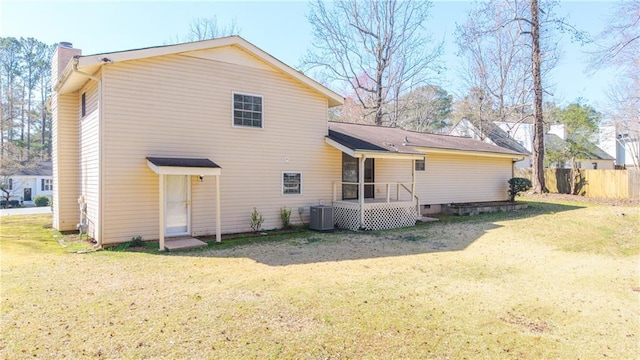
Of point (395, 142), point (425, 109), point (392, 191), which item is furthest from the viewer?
point (425, 109)

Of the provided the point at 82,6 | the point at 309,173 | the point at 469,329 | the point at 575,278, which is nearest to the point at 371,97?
the point at 309,173

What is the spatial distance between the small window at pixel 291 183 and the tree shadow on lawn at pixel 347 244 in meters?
1.55

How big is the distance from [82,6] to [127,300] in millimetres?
9733

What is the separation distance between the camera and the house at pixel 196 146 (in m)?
9.15

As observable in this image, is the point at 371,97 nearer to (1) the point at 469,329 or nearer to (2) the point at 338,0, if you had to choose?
(2) the point at 338,0

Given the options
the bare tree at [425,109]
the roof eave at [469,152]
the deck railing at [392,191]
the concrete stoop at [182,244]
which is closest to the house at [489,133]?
the bare tree at [425,109]

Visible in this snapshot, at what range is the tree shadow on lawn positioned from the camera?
830 cm

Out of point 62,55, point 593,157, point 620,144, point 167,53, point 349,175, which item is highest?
point 62,55

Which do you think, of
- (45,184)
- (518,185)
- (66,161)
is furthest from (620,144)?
(45,184)

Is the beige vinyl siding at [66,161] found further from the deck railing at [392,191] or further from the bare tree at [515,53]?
the bare tree at [515,53]

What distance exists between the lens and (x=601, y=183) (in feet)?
68.6

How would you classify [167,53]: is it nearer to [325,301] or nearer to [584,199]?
[325,301]

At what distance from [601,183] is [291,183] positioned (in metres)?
19.2

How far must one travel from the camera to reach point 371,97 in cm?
2800
